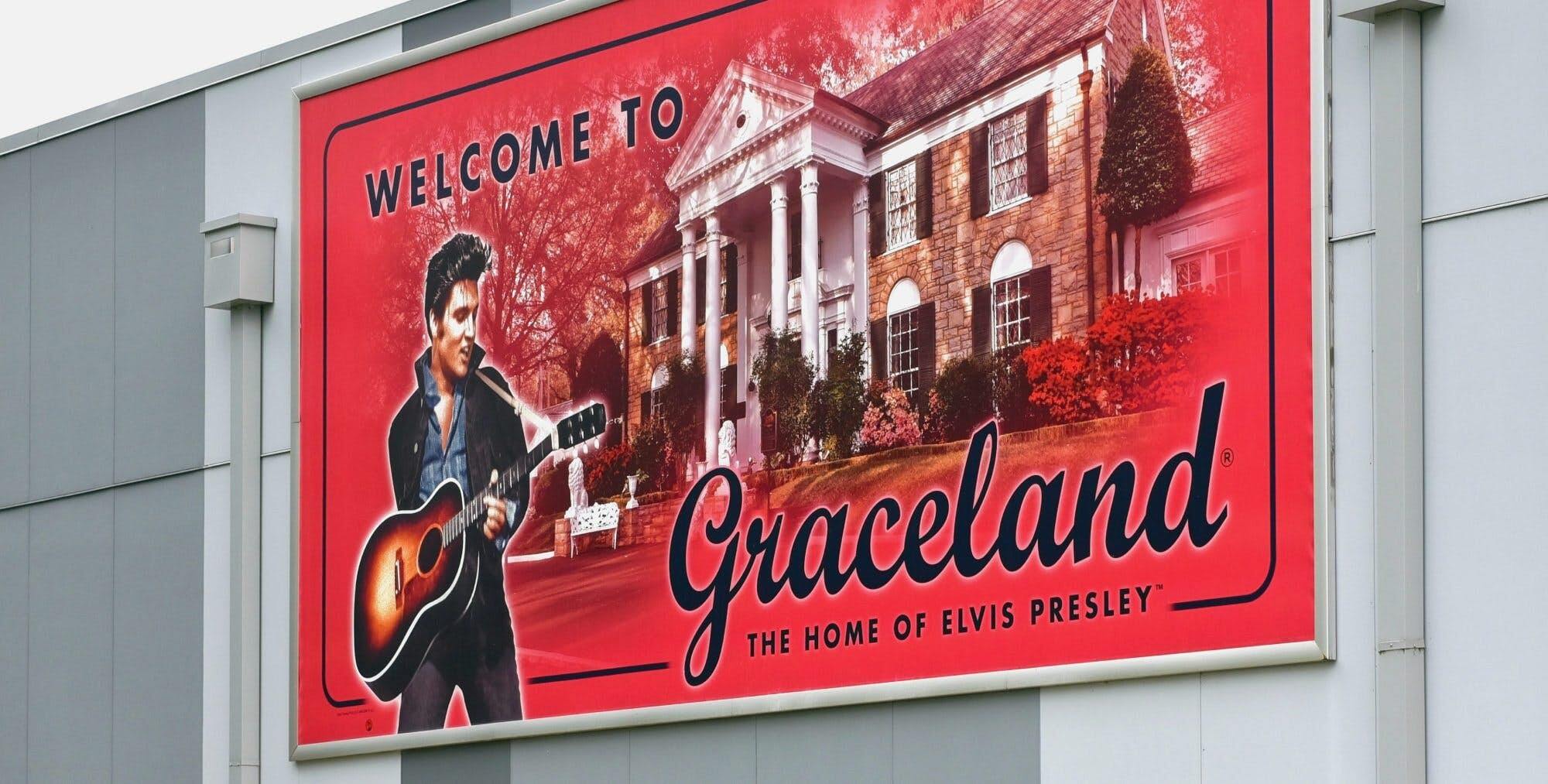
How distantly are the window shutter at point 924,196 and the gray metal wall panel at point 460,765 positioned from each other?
3744 mm

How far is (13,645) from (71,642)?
64 centimetres

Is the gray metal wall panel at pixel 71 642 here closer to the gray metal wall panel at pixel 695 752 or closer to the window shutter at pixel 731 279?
the gray metal wall panel at pixel 695 752

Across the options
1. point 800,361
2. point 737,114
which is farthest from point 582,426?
point 737,114

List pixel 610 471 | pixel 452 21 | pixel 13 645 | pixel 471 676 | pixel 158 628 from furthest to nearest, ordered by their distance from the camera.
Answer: pixel 13 645 → pixel 158 628 → pixel 452 21 → pixel 471 676 → pixel 610 471

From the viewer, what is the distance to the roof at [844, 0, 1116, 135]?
1035 cm

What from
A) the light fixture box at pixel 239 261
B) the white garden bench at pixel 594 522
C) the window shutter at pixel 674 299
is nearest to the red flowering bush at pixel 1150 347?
the window shutter at pixel 674 299

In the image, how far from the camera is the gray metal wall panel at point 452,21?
524 inches

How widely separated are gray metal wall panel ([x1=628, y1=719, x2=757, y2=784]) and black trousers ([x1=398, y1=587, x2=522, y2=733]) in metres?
0.94

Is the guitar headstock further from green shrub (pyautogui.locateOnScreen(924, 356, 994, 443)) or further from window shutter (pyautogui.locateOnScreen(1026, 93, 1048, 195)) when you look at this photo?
window shutter (pyautogui.locateOnScreen(1026, 93, 1048, 195))

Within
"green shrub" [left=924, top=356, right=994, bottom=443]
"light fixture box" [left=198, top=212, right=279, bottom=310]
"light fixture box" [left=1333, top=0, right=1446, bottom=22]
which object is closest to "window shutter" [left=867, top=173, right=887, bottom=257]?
"green shrub" [left=924, top=356, right=994, bottom=443]

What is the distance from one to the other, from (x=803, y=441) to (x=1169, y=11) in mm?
2721

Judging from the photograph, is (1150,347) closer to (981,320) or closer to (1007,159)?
(981,320)

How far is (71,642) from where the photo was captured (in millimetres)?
15047

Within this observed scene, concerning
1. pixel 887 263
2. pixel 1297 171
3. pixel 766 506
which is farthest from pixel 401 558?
pixel 1297 171
